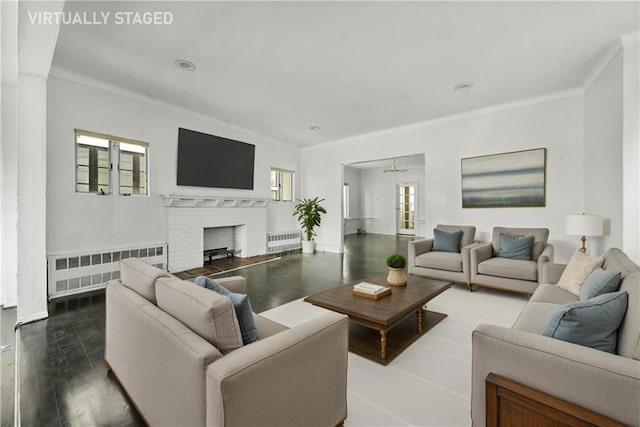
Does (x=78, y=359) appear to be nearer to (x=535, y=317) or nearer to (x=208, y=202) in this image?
(x=535, y=317)

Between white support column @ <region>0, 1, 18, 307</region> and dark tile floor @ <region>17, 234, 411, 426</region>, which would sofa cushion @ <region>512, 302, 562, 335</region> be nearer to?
dark tile floor @ <region>17, 234, 411, 426</region>

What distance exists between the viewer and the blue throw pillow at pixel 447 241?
14.9ft

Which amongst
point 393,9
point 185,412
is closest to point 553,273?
point 393,9

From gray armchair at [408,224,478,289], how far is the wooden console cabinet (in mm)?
3112

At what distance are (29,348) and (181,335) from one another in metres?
2.31

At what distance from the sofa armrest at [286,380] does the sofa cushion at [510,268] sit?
317 cm

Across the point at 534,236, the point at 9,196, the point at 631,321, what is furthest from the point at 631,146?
the point at 9,196

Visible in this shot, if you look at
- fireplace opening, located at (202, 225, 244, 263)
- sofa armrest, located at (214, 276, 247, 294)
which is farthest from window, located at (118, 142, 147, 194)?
sofa armrest, located at (214, 276, 247, 294)

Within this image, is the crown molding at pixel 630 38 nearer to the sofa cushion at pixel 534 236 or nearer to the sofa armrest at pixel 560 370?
the sofa cushion at pixel 534 236

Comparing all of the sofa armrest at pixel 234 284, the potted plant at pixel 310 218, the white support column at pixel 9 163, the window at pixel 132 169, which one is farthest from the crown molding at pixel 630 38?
the window at pixel 132 169

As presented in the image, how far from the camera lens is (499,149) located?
4.86 meters

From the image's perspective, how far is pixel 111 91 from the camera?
4.18m

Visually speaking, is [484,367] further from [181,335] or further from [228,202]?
[228,202]

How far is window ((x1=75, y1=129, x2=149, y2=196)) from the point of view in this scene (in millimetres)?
4023
